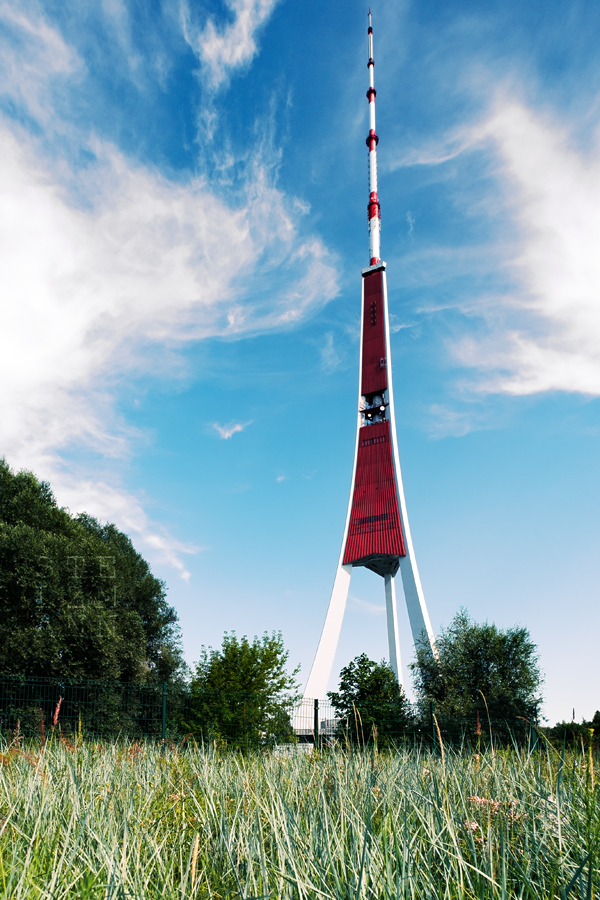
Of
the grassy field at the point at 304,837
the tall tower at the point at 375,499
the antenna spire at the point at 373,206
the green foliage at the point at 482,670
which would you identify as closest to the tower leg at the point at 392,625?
the tall tower at the point at 375,499

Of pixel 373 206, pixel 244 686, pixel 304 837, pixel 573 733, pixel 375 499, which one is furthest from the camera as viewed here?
pixel 373 206

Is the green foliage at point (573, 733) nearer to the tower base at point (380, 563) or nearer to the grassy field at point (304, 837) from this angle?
the grassy field at point (304, 837)

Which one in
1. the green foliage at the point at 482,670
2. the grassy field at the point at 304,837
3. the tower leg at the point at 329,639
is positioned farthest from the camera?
the tower leg at the point at 329,639

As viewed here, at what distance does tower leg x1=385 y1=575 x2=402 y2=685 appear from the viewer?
28.2 metres

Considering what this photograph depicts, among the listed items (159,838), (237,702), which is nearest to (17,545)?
(237,702)

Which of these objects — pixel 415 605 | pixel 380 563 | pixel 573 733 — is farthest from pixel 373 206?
pixel 573 733

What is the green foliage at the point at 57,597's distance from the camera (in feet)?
80.7

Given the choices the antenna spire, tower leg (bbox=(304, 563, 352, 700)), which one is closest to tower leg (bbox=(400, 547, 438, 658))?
tower leg (bbox=(304, 563, 352, 700))

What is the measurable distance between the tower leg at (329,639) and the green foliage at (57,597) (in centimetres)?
846

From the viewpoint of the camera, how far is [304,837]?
255 centimetres

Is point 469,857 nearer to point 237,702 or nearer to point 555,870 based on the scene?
point 555,870

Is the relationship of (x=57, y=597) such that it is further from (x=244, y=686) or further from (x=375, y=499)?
(x=375, y=499)

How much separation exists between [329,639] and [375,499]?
7252 mm

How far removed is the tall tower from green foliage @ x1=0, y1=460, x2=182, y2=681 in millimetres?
9237
